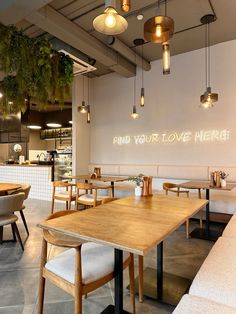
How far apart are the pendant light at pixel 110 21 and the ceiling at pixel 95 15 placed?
1.57m

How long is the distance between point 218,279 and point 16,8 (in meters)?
3.79

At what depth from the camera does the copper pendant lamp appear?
6.15 ft

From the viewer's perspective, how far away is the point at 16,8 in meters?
3.01

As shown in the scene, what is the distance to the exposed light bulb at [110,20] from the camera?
1.74m

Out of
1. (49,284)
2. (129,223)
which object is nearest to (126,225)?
(129,223)

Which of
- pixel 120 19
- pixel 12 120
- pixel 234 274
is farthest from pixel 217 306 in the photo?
pixel 12 120

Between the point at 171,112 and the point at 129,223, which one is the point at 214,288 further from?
the point at 171,112

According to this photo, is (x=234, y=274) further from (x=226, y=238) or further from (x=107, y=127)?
(x=107, y=127)

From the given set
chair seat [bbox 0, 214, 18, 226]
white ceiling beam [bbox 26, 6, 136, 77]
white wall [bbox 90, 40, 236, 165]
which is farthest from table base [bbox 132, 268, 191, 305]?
white ceiling beam [bbox 26, 6, 136, 77]

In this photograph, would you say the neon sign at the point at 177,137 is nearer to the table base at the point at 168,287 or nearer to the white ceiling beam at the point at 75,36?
the white ceiling beam at the point at 75,36

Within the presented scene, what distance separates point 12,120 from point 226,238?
334 inches

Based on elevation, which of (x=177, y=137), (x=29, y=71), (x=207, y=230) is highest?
(x=29, y=71)

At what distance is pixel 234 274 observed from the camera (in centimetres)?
155

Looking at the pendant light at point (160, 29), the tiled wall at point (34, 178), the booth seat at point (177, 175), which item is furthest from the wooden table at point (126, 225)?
the tiled wall at point (34, 178)
